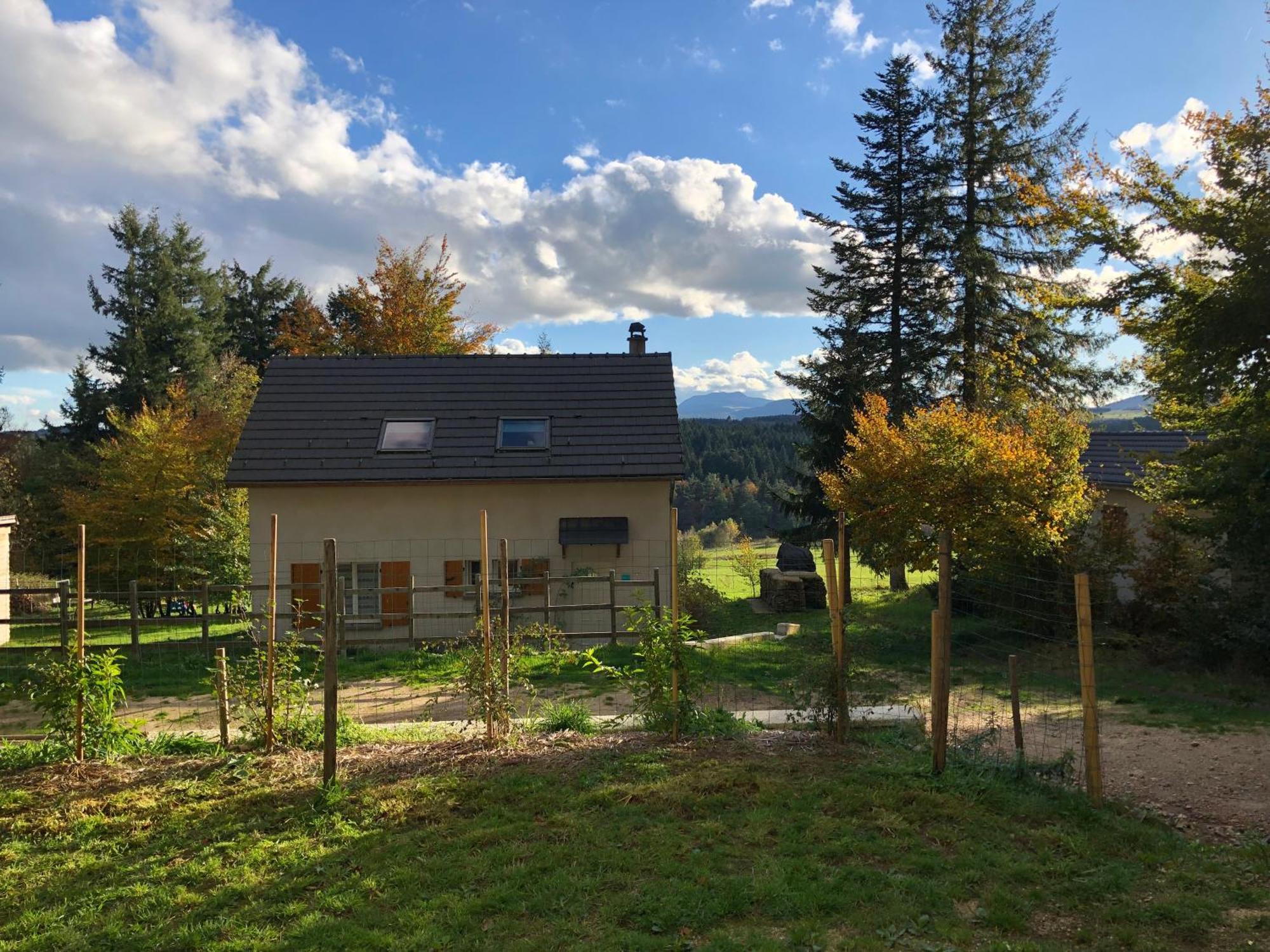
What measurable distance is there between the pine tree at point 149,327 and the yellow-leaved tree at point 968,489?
31934mm

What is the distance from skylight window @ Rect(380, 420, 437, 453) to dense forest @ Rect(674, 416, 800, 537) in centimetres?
2918

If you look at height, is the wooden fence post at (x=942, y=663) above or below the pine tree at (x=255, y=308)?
below

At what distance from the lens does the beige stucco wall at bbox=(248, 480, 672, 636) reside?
15297 millimetres

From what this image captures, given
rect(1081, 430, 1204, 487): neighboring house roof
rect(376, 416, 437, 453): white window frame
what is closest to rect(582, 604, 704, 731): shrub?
rect(376, 416, 437, 453): white window frame

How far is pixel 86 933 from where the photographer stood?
13.6ft

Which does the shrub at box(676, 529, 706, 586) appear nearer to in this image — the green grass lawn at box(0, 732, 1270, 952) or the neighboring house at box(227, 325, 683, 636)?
the neighboring house at box(227, 325, 683, 636)

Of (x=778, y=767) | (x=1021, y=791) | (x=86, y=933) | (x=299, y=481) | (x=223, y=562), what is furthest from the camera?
(x=223, y=562)

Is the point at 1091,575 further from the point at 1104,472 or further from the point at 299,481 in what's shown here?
the point at 299,481

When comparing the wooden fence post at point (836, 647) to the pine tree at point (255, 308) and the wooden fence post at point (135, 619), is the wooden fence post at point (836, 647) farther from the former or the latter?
the pine tree at point (255, 308)

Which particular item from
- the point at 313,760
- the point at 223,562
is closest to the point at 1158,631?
the point at 313,760

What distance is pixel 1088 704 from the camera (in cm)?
582

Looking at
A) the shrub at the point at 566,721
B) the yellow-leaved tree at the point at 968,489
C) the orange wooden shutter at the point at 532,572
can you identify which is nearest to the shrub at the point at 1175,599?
the yellow-leaved tree at the point at 968,489

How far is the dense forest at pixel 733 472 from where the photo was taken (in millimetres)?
51250

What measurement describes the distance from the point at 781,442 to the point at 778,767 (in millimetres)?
55267
